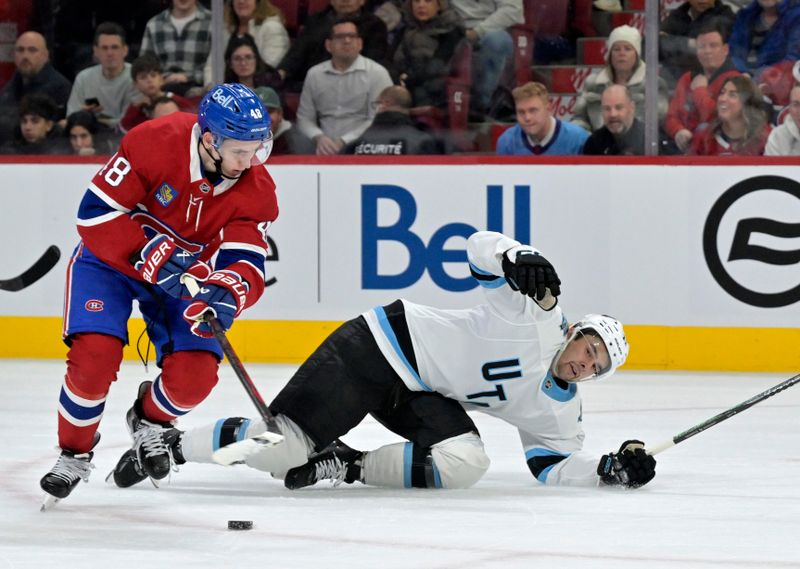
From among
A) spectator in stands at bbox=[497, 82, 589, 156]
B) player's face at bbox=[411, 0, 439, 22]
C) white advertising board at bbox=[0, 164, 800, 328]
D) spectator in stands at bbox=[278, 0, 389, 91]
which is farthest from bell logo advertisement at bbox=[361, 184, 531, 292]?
player's face at bbox=[411, 0, 439, 22]

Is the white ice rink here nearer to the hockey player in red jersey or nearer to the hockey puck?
the hockey puck

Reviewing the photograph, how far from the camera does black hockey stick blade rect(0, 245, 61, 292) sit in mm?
6754

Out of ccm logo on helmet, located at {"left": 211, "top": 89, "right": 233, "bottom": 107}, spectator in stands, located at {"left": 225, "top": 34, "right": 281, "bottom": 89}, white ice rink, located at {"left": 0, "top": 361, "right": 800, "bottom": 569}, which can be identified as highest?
spectator in stands, located at {"left": 225, "top": 34, "right": 281, "bottom": 89}

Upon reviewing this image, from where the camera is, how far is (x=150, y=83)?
22.4ft

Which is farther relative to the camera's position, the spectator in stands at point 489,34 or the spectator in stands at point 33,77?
the spectator in stands at point 33,77

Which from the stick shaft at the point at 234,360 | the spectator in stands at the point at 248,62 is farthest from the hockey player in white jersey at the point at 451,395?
the spectator in stands at the point at 248,62

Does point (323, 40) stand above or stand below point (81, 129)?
above

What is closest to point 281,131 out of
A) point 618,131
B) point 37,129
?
point 37,129

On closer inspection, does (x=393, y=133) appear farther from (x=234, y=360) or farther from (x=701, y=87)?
(x=234, y=360)

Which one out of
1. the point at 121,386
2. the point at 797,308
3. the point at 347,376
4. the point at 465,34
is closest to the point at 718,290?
the point at 797,308

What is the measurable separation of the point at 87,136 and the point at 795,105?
305 centimetres

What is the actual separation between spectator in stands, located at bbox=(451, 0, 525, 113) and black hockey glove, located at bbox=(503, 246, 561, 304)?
2871 mm

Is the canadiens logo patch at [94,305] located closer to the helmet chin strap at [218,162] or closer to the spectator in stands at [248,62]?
the helmet chin strap at [218,162]

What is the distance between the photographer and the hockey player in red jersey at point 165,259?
3.68m
